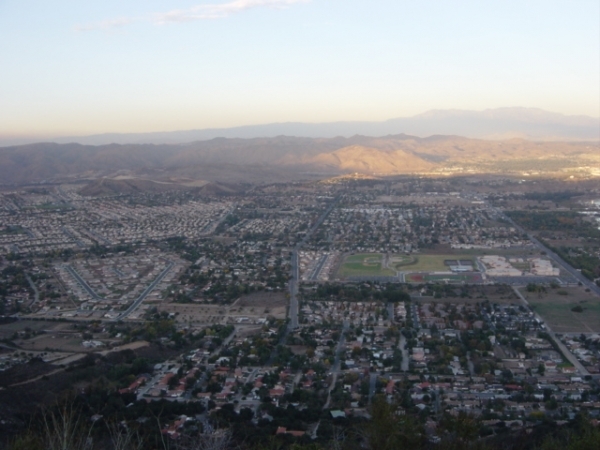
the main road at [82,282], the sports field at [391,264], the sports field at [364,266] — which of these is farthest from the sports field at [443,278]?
the main road at [82,282]

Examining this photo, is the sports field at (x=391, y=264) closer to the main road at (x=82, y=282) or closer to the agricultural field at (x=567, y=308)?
the agricultural field at (x=567, y=308)

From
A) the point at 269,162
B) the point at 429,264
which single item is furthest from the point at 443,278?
the point at 269,162

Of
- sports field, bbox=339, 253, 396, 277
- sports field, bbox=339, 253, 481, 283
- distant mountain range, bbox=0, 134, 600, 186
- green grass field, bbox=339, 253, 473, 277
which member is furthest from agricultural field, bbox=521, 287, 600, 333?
distant mountain range, bbox=0, 134, 600, 186

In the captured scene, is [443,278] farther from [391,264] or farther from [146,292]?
[146,292]

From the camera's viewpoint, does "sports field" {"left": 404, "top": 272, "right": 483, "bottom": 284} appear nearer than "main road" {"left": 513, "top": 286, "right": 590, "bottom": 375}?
No

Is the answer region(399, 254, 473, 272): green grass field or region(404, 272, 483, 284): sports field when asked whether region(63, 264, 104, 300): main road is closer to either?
region(404, 272, 483, 284): sports field

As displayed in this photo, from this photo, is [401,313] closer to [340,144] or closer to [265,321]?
[265,321]
